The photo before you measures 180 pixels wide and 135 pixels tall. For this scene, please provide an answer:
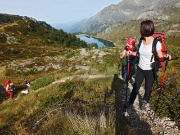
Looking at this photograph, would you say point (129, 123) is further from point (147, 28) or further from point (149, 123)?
point (147, 28)

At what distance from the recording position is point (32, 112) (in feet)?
35.0

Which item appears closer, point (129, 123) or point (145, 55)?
point (145, 55)

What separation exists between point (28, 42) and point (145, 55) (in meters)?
158

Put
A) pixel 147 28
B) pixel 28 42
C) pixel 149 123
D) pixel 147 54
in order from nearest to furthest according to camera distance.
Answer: pixel 147 28 < pixel 147 54 < pixel 149 123 < pixel 28 42

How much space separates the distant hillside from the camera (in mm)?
127688

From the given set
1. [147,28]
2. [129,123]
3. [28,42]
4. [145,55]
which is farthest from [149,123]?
[28,42]

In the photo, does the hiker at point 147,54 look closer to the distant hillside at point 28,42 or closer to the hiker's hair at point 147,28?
the hiker's hair at point 147,28

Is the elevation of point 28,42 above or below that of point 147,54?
below

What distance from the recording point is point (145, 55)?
7.05 metres

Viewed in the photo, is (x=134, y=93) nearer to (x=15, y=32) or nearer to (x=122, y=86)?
(x=122, y=86)

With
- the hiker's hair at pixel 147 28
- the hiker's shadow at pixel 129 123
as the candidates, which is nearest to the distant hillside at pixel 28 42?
the hiker's shadow at pixel 129 123

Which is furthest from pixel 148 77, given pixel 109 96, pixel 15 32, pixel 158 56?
pixel 15 32

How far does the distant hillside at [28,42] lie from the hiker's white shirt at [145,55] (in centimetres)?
11700

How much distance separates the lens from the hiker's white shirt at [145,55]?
6.89 meters
